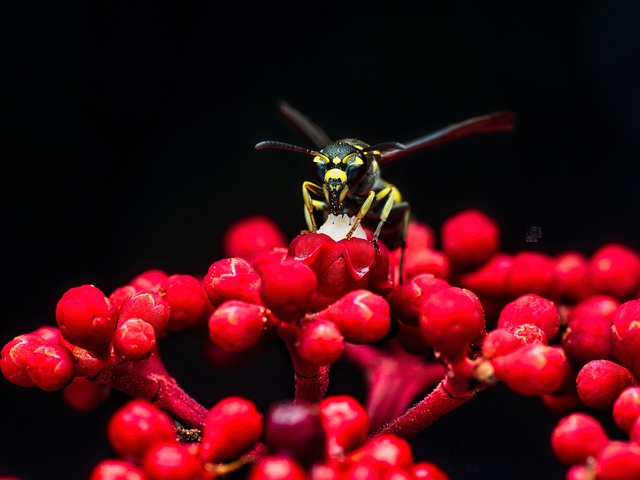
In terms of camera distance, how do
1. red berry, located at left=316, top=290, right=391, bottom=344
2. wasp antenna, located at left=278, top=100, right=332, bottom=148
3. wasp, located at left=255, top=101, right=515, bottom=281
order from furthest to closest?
1. wasp antenna, located at left=278, top=100, right=332, bottom=148
2. wasp, located at left=255, top=101, right=515, bottom=281
3. red berry, located at left=316, top=290, right=391, bottom=344

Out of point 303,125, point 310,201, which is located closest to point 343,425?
point 310,201

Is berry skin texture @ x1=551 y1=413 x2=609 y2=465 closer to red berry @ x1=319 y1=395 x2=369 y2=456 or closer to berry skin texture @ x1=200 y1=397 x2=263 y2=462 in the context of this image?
red berry @ x1=319 y1=395 x2=369 y2=456

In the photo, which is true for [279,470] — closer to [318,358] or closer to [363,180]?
[318,358]

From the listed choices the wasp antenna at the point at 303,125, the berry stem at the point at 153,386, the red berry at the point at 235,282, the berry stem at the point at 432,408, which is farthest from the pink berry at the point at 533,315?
the wasp antenna at the point at 303,125

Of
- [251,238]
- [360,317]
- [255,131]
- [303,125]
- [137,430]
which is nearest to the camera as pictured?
[137,430]

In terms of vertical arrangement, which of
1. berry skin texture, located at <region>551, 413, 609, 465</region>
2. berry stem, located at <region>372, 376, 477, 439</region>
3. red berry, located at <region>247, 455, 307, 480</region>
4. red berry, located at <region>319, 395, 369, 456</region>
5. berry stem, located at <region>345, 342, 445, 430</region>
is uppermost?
red berry, located at <region>247, 455, 307, 480</region>

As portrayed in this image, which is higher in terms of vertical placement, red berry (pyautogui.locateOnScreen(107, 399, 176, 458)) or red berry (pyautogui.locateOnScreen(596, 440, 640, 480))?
red berry (pyautogui.locateOnScreen(107, 399, 176, 458))

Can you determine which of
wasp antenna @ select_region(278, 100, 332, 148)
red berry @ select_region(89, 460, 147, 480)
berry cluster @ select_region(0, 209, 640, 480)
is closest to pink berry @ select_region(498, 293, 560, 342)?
berry cluster @ select_region(0, 209, 640, 480)
